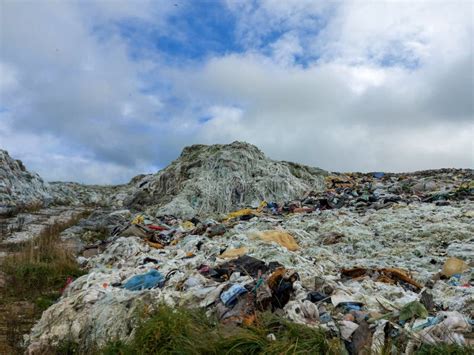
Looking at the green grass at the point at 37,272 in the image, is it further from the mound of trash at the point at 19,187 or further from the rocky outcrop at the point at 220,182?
the mound of trash at the point at 19,187

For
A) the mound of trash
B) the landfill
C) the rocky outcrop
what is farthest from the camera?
the mound of trash

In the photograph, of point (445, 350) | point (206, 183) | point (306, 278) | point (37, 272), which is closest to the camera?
point (445, 350)

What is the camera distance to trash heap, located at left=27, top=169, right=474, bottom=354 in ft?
12.3

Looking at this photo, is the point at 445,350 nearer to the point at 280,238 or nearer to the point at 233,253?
the point at 233,253

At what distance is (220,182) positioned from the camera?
54.8ft

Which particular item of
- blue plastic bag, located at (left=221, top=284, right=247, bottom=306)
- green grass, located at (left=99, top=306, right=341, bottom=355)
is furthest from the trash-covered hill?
green grass, located at (left=99, top=306, right=341, bottom=355)

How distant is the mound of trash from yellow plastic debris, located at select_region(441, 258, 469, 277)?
1438 cm

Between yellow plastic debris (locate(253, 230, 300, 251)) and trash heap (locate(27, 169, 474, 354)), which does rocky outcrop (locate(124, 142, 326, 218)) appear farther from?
yellow plastic debris (locate(253, 230, 300, 251))

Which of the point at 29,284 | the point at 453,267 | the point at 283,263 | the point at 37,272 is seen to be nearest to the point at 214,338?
the point at 283,263

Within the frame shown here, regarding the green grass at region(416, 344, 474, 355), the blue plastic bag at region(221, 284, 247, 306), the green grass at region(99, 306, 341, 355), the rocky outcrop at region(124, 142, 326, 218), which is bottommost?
the green grass at region(416, 344, 474, 355)

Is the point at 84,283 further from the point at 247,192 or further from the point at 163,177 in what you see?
the point at 163,177

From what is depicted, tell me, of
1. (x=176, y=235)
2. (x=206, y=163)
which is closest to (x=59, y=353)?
(x=176, y=235)

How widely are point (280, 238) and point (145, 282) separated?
2.92 m

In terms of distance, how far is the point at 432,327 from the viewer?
11.0ft
